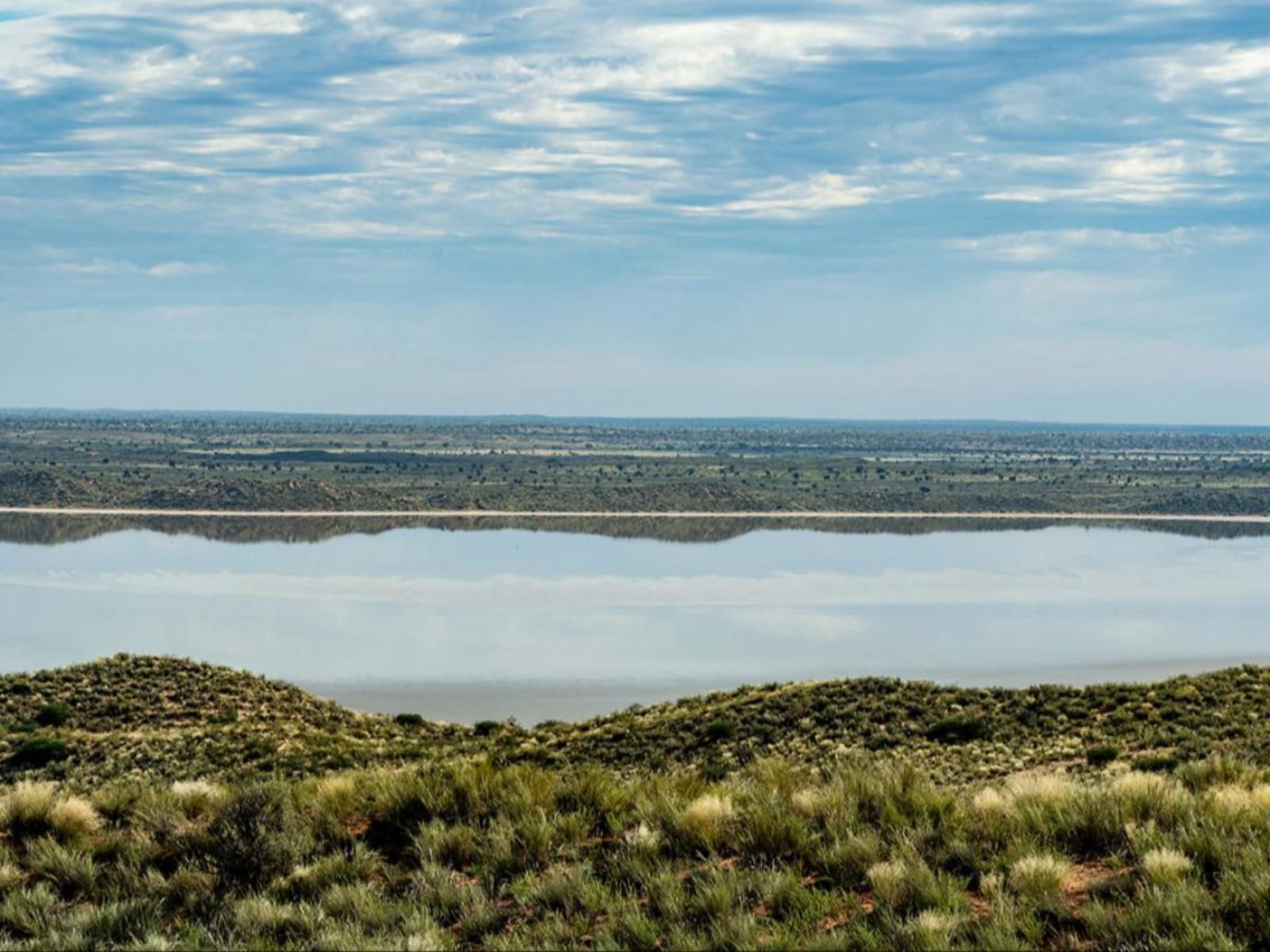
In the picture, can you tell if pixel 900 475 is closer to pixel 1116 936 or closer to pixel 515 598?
pixel 515 598

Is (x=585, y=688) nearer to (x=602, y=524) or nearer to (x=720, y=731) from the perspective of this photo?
(x=720, y=731)

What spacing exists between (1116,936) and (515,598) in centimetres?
5790

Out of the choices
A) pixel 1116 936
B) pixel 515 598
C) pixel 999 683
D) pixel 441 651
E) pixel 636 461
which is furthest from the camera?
pixel 636 461

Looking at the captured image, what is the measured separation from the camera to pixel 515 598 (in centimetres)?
6550

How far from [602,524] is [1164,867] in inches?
3993

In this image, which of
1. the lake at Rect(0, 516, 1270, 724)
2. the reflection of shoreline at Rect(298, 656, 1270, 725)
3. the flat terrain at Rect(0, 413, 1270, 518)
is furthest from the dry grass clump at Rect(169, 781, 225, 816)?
the flat terrain at Rect(0, 413, 1270, 518)

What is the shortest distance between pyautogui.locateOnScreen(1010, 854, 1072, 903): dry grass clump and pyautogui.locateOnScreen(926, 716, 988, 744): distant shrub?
17.4m

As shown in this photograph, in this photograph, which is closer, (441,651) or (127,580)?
(441,651)

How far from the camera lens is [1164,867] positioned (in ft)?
30.7

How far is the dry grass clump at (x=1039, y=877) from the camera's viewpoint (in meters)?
9.18

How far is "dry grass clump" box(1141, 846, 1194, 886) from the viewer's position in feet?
30.3

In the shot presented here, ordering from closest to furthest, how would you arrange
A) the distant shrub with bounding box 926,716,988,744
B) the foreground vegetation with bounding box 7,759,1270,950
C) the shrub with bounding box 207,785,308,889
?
the foreground vegetation with bounding box 7,759,1270,950 → the shrub with bounding box 207,785,308,889 → the distant shrub with bounding box 926,716,988,744

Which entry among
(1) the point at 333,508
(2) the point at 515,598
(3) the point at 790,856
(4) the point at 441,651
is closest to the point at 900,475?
(1) the point at 333,508

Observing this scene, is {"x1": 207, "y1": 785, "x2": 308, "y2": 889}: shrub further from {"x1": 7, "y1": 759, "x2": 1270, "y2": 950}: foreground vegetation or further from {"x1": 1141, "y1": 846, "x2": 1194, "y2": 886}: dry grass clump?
{"x1": 1141, "y1": 846, "x2": 1194, "y2": 886}: dry grass clump
